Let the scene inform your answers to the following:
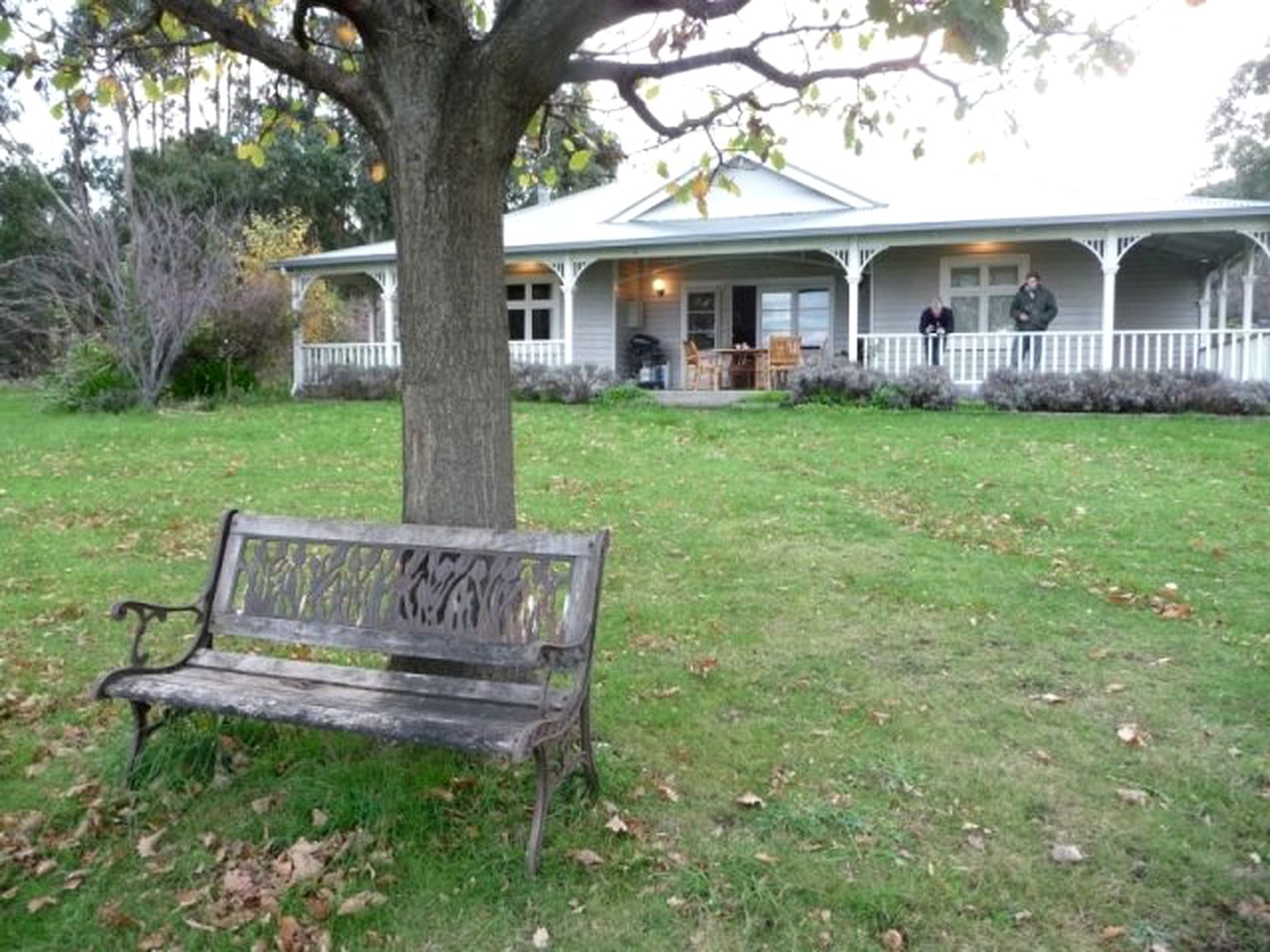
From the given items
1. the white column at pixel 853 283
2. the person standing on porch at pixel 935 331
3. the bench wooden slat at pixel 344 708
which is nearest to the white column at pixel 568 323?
the white column at pixel 853 283

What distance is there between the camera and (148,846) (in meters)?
3.56

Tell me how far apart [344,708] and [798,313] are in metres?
19.2

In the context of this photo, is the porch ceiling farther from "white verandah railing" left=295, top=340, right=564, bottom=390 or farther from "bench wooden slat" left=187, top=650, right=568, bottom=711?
"bench wooden slat" left=187, top=650, right=568, bottom=711

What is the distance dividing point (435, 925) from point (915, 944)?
4.54 feet

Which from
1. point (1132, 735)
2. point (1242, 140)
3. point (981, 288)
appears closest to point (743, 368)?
point (981, 288)

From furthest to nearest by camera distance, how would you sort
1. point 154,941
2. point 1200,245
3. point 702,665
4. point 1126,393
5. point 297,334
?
point 297,334 < point 1200,245 < point 1126,393 < point 702,665 < point 154,941

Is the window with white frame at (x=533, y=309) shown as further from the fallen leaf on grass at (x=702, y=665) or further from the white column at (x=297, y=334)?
the fallen leaf on grass at (x=702, y=665)

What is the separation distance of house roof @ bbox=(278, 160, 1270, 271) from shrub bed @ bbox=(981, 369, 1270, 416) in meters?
2.80

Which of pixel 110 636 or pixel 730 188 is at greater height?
pixel 730 188

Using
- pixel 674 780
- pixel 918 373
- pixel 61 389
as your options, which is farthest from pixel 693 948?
pixel 61 389

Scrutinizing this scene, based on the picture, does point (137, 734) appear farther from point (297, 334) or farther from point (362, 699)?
point (297, 334)

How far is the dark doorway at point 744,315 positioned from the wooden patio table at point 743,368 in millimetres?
1240

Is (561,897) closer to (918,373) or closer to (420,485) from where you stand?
(420,485)

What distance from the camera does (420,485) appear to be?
13.8 ft
